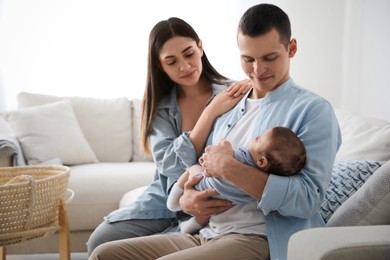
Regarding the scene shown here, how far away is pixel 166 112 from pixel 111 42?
8.39ft

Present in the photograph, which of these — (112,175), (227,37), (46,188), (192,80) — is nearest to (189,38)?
(192,80)

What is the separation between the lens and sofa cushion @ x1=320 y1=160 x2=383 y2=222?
166 cm

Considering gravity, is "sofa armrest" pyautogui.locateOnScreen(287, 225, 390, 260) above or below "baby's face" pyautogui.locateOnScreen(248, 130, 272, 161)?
below

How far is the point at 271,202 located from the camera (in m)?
1.38

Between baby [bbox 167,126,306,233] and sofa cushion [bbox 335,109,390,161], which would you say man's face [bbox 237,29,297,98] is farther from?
sofa cushion [bbox 335,109,390,161]

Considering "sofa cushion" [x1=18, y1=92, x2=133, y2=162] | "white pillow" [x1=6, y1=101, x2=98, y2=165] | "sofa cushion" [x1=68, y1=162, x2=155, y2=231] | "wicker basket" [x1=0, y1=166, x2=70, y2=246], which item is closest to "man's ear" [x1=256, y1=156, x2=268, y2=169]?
"wicker basket" [x1=0, y1=166, x2=70, y2=246]

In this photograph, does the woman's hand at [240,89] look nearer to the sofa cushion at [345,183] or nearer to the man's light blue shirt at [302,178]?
the man's light blue shirt at [302,178]

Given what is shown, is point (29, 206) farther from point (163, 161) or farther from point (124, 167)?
point (124, 167)

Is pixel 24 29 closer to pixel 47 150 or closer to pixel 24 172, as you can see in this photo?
pixel 47 150

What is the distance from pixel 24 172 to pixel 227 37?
268 cm

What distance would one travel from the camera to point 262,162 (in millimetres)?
1465

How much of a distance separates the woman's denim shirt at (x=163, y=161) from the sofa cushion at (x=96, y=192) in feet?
3.39

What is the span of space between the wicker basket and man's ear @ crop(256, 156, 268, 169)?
2.81 feet

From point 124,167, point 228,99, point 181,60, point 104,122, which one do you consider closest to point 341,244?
point 228,99
